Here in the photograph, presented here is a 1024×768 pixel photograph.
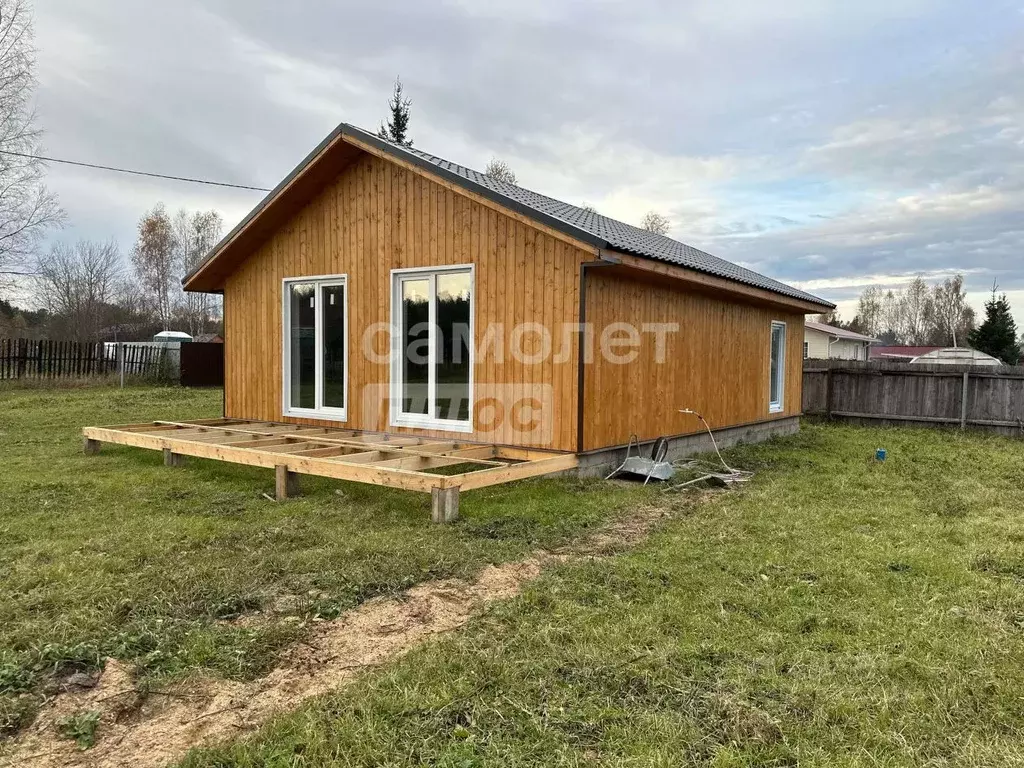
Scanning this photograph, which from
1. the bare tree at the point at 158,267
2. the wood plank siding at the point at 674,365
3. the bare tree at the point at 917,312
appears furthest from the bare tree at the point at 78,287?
the bare tree at the point at 917,312

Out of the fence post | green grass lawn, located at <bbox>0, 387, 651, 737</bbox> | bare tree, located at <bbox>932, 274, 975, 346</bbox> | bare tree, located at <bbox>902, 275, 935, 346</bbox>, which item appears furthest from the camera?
bare tree, located at <bbox>902, 275, 935, 346</bbox>

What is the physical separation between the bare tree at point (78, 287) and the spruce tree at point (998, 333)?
1843 inches

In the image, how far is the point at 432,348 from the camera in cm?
834

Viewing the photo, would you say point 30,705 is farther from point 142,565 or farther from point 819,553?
point 819,553

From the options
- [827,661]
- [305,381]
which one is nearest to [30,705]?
[827,661]

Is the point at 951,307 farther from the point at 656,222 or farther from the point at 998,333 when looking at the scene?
the point at 656,222

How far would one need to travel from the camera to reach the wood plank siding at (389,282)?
24.4 ft

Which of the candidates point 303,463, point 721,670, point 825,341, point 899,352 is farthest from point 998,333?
point 721,670

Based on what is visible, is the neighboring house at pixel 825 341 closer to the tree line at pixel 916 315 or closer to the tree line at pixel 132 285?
the tree line at pixel 916 315

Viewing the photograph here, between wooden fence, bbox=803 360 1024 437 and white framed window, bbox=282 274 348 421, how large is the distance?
11.3 metres

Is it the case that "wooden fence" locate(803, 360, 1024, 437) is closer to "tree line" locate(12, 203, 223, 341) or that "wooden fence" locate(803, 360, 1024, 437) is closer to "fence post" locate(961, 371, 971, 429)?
"fence post" locate(961, 371, 971, 429)

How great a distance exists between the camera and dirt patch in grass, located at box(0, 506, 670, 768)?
245 cm

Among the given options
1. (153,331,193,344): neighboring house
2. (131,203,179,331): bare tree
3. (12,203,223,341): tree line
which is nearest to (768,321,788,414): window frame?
(12,203,223,341): tree line

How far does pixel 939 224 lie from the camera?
98.9 ft
